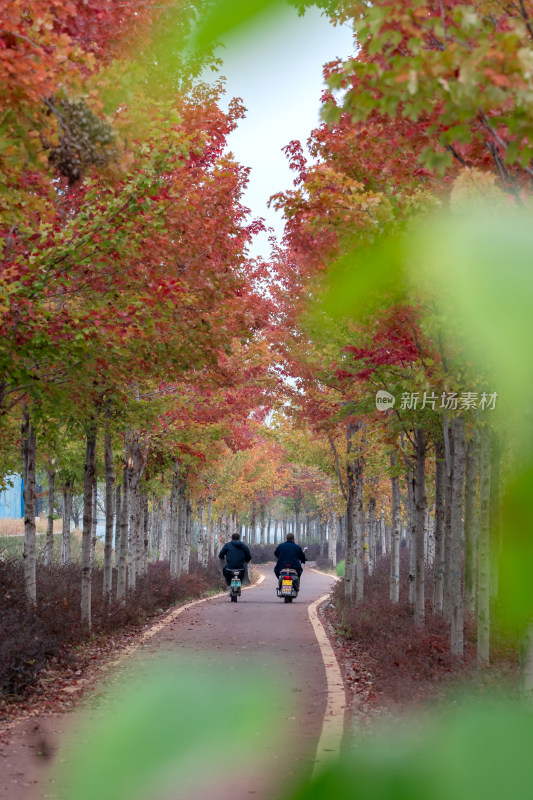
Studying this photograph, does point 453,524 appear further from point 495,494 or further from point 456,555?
point 495,494

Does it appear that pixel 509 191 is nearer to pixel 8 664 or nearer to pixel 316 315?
pixel 316 315

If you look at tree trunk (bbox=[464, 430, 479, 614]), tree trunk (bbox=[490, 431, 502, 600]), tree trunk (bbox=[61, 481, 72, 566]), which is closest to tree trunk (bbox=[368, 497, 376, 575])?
tree trunk (bbox=[61, 481, 72, 566])

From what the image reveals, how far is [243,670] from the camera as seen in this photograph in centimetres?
1154

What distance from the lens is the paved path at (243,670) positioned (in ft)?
20.4

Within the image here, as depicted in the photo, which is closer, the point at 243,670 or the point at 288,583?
the point at 243,670

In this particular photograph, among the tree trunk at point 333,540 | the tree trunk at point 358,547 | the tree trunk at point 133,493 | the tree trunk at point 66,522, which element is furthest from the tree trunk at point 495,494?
the tree trunk at point 333,540

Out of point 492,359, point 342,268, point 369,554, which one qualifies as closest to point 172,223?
point 342,268

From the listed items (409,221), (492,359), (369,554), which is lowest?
(369,554)

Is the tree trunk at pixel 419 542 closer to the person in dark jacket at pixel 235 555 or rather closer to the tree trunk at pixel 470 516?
the tree trunk at pixel 470 516

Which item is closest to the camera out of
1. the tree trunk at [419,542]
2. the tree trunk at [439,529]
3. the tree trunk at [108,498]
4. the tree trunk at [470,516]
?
the tree trunk at [419,542]

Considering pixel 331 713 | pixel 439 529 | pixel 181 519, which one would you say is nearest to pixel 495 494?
pixel 439 529

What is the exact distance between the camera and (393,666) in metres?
9.91

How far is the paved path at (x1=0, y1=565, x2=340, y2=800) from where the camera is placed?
6215mm

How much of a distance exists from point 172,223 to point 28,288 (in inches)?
134
